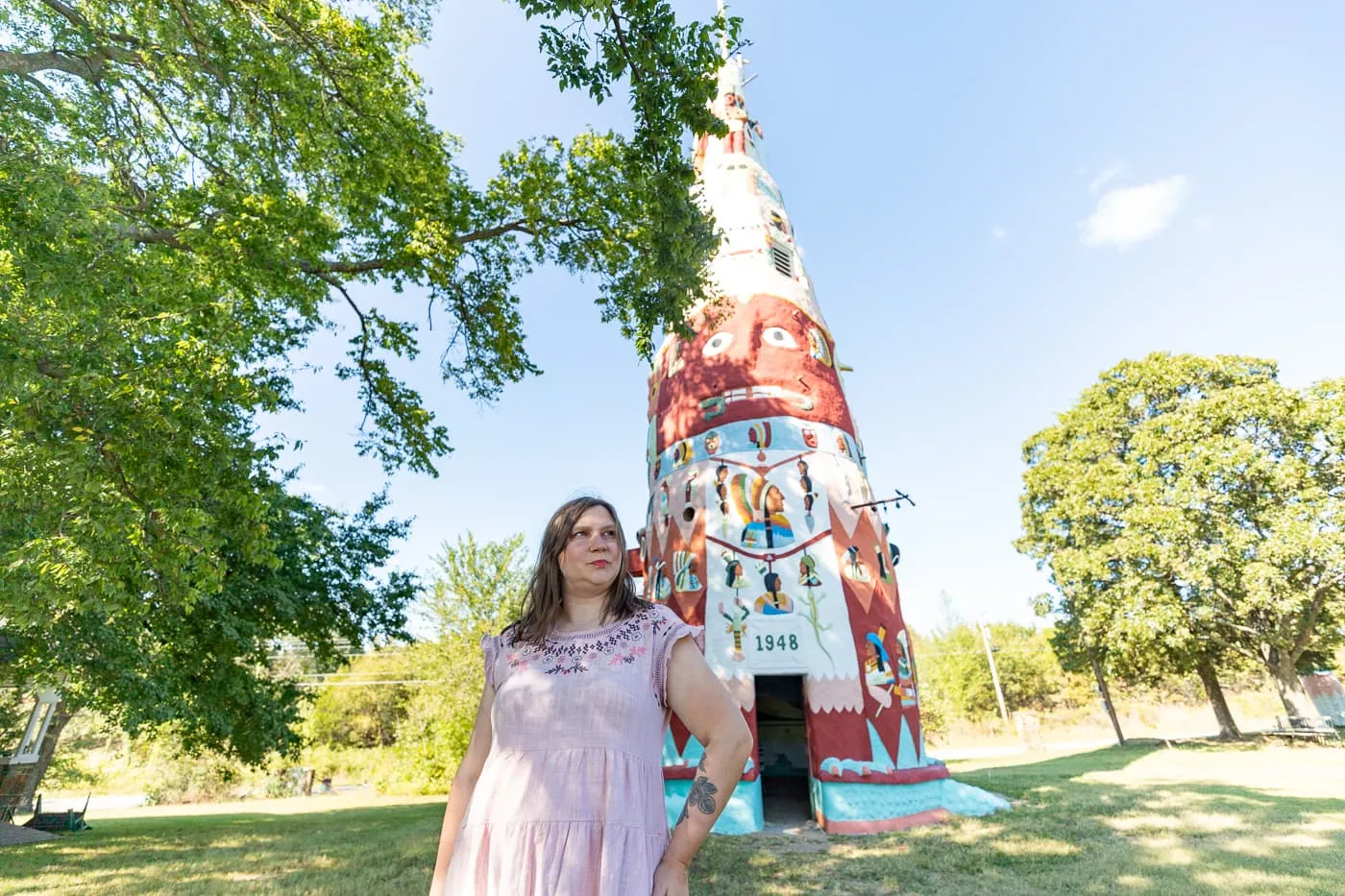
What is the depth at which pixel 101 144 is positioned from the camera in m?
7.05

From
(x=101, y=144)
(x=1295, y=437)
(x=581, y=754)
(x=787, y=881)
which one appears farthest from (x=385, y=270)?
(x=1295, y=437)

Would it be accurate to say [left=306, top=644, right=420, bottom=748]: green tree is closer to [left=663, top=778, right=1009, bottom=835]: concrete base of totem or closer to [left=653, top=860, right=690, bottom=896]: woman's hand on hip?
[left=663, top=778, right=1009, bottom=835]: concrete base of totem

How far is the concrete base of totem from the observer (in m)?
9.45

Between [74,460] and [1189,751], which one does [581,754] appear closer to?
[74,460]

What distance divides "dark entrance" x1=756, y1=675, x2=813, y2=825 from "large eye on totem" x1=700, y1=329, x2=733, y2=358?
715 centimetres

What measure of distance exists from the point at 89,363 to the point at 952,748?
36.6 meters

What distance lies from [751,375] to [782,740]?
8.69 m

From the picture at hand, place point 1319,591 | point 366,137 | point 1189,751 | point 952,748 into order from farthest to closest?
1. point 952,748
2. point 1189,751
3. point 1319,591
4. point 366,137

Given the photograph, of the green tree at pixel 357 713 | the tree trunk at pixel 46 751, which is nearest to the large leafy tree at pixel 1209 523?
the tree trunk at pixel 46 751

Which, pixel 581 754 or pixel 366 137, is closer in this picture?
pixel 581 754

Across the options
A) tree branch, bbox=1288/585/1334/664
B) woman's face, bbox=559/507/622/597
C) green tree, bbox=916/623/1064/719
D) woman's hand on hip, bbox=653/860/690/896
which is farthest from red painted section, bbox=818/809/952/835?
green tree, bbox=916/623/1064/719

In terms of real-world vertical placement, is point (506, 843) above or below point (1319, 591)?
below

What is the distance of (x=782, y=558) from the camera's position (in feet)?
35.7

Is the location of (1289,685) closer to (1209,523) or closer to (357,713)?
(1209,523)
